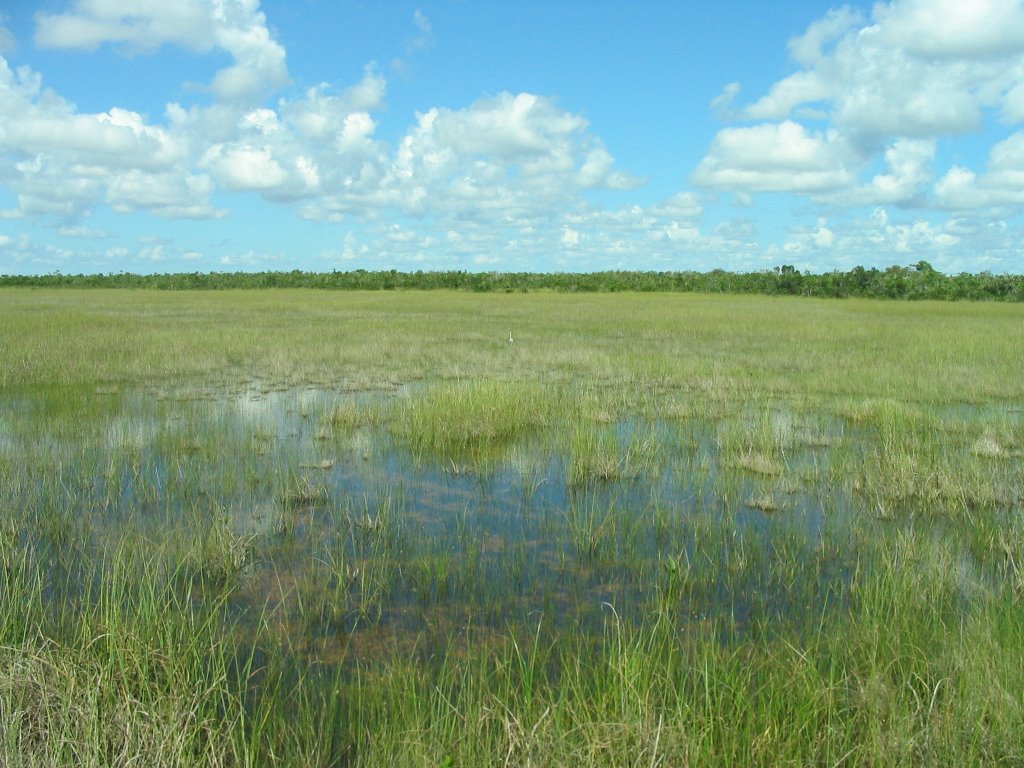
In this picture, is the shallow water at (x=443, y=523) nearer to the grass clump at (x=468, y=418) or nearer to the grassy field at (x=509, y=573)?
the grassy field at (x=509, y=573)

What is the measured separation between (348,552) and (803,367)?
36.8 ft

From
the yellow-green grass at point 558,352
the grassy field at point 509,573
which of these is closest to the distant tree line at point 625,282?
the yellow-green grass at point 558,352

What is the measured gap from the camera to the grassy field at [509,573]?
2840mm

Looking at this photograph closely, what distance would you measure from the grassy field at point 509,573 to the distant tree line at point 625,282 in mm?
34022

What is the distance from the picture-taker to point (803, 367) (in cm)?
1388

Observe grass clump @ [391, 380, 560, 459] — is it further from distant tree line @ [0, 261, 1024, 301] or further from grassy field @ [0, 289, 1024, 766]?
distant tree line @ [0, 261, 1024, 301]

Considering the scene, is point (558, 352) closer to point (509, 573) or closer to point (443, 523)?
point (443, 523)

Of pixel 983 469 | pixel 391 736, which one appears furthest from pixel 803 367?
pixel 391 736

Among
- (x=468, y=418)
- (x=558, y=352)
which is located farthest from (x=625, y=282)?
(x=468, y=418)

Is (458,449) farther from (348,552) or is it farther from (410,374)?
(410,374)

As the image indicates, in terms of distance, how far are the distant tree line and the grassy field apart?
34.0 metres

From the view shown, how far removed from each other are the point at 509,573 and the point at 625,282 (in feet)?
171

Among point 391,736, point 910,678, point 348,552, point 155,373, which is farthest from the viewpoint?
point 155,373

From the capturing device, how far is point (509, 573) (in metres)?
4.67
